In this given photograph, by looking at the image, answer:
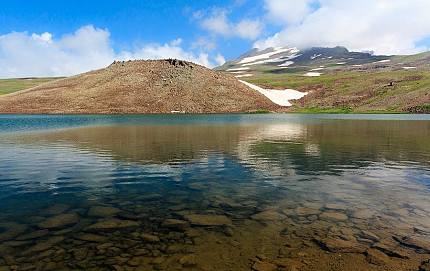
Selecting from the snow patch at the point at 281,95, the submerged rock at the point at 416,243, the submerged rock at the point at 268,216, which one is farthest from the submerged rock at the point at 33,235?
the snow patch at the point at 281,95

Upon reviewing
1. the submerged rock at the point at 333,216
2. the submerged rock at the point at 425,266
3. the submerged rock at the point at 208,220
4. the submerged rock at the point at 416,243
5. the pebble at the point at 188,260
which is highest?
the submerged rock at the point at 208,220

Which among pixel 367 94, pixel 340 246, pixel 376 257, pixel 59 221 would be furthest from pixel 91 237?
pixel 367 94

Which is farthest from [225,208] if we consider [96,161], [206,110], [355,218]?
[206,110]

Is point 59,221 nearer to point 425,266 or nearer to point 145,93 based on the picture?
point 425,266

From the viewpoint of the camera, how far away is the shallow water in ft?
38.7

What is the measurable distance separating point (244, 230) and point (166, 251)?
3.32 meters

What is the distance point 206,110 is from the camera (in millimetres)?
141875

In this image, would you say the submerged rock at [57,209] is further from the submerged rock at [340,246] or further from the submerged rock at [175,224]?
the submerged rock at [340,246]

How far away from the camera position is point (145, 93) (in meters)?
151

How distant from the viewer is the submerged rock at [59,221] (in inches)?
571

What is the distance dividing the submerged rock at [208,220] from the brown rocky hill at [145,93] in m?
124

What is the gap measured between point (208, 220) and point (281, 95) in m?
158

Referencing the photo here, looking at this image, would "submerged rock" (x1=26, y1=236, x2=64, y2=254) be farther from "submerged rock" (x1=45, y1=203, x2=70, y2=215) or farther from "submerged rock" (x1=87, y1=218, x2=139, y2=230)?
"submerged rock" (x1=45, y1=203, x2=70, y2=215)

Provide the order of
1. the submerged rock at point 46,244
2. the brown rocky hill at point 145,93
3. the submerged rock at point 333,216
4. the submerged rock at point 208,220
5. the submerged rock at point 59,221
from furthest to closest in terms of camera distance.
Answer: the brown rocky hill at point 145,93 < the submerged rock at point 333,216 < the submerged rock at point 208,220 < the submerged rock at point 59,221 < the submerged rock at point 46,244
